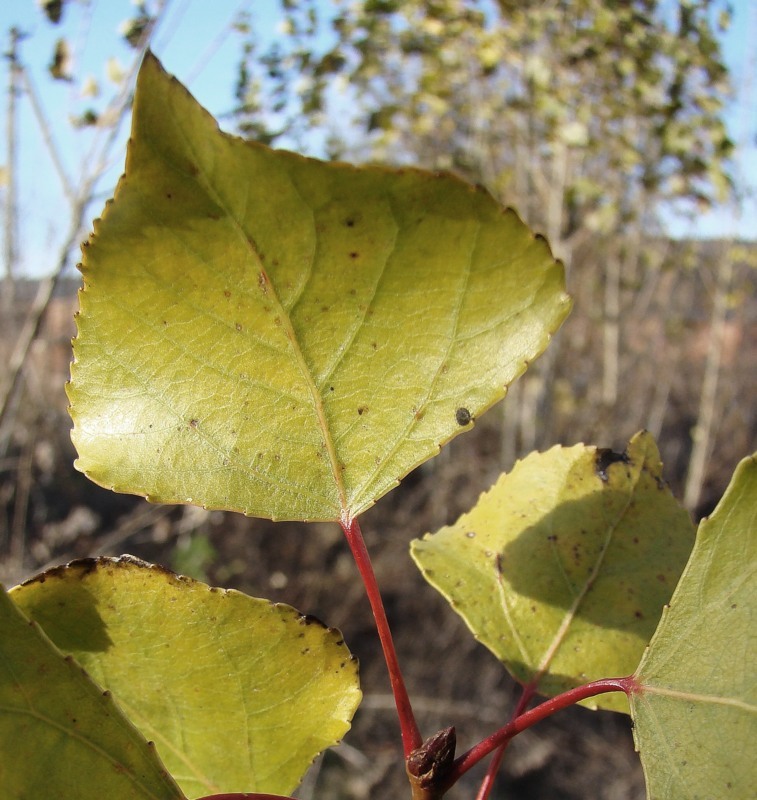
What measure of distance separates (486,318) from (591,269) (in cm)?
400

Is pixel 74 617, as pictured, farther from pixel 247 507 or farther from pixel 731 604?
pixel 731 604

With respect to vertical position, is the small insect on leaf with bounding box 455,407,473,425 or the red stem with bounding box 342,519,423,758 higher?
the small insect on leaf with bounding box 455,407,473,425

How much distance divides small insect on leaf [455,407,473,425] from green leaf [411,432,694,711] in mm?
114

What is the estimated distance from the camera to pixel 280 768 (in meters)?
0.34

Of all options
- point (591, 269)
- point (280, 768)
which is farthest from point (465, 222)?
point (591, 269)

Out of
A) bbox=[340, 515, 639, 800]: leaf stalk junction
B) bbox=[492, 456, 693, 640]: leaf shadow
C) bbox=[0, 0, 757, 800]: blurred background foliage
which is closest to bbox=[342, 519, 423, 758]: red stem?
bbox=[340, 515, 639, 800]: leaf stalk junction

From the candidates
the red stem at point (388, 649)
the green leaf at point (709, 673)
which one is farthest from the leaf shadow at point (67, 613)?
the green leaf at point (709, 673)

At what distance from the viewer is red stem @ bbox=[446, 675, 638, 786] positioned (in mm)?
304

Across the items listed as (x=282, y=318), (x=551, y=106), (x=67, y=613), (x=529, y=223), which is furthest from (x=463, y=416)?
(x=529, y=223)

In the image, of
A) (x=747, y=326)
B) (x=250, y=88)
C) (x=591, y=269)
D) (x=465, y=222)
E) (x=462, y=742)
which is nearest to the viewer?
(x=465, y=222)

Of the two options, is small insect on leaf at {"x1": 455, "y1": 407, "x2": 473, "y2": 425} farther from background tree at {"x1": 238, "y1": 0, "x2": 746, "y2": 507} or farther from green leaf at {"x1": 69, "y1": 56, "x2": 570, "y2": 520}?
background tree at {"x1": 238, "y1": 0, "x2": 746, "y2": 507}

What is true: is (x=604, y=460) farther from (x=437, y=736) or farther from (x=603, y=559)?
(x=437, y=736)

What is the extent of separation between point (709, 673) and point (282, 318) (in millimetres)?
213

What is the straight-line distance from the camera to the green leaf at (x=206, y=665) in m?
0.32
